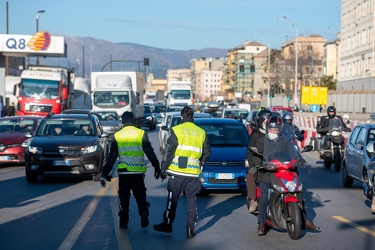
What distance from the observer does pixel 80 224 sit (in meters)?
11.1

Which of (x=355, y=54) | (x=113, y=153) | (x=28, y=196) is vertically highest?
(x=355, y=54)

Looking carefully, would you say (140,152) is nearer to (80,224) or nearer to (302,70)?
(80,224)

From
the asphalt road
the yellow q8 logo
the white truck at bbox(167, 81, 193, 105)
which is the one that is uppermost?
the yellow q8 logo

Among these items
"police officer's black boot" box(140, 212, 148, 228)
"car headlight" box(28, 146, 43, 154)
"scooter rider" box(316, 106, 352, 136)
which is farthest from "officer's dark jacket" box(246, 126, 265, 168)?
"scooter rider" box(316, 106, 352, 136)

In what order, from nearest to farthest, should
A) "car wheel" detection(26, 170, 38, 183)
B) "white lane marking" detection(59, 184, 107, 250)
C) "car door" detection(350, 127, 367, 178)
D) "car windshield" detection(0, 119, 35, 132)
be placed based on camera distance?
1. "white lane marking" detection(59, 184, 107, 250)
2. "car door" detection(350, 127, 367, 178)
3. "car wheel" detection(26, 170, 38, 183)
4. "car windshield" detection(0, 119, 35, 132)

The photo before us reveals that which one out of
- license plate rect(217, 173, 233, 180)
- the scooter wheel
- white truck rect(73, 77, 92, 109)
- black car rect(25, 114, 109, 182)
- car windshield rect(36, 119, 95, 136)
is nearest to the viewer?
the scooter wheel

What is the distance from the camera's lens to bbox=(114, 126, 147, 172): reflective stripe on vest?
33.8 feet

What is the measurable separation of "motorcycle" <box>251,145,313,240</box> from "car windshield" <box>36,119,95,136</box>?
31.4ft

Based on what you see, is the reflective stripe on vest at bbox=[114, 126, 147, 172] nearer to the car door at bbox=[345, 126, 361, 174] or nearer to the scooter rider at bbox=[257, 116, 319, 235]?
the scooter rider at bbox=[257, 116, 319, 235]

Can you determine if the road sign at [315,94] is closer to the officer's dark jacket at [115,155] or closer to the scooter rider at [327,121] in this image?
the scooter rider at [327,121]

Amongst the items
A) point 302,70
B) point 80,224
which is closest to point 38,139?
point 80,224

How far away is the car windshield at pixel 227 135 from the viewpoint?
1593cm

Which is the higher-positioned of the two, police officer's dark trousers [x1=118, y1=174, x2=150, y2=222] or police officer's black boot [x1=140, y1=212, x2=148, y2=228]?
police officer's dark trousers [x1=118, y1=174, x2=150, y2=222]

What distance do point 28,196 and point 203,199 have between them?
3.66m
